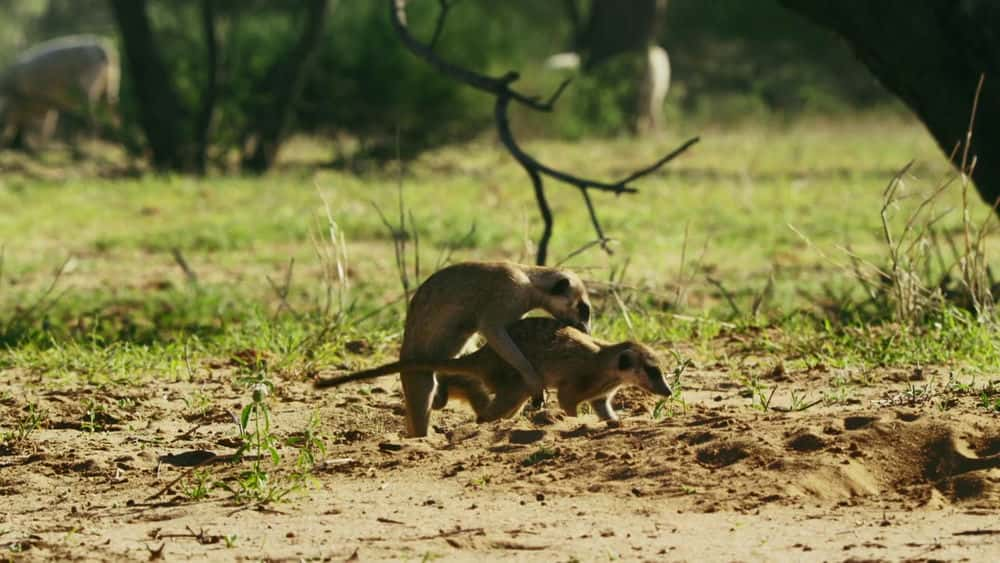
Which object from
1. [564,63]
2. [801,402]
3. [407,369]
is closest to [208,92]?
[564,63]

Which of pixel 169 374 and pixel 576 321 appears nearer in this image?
pixel 576 321

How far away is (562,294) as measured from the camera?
556 cm

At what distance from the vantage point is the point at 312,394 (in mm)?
6000

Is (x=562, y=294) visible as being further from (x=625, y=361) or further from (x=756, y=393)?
(x=756, y=393)

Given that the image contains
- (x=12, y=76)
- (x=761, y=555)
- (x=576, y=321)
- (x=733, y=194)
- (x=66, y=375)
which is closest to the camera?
(x=761, y=555)

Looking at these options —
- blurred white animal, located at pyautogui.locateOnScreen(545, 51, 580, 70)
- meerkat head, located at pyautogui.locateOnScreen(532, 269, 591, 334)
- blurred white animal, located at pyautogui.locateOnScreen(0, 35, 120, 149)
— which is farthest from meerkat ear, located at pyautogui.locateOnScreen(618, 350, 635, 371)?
blurred white animal, located at pyautogui.locateOnScreen(545, 51, 580, 70)

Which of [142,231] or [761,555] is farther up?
[761,555]

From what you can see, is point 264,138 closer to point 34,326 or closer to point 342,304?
point 34,326

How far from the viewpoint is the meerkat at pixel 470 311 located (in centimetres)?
532

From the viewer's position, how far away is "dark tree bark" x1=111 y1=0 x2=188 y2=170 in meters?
15.5

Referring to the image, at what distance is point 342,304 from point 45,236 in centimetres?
554

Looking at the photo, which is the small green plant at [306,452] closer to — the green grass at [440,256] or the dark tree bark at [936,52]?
the green grass at [440,256]

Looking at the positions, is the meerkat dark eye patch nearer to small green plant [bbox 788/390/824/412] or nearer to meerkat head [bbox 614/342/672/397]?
meerkat head [bbox 614/342/672/397]

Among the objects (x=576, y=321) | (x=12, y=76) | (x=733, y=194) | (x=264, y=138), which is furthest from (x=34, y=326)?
(x=12, y=76)
